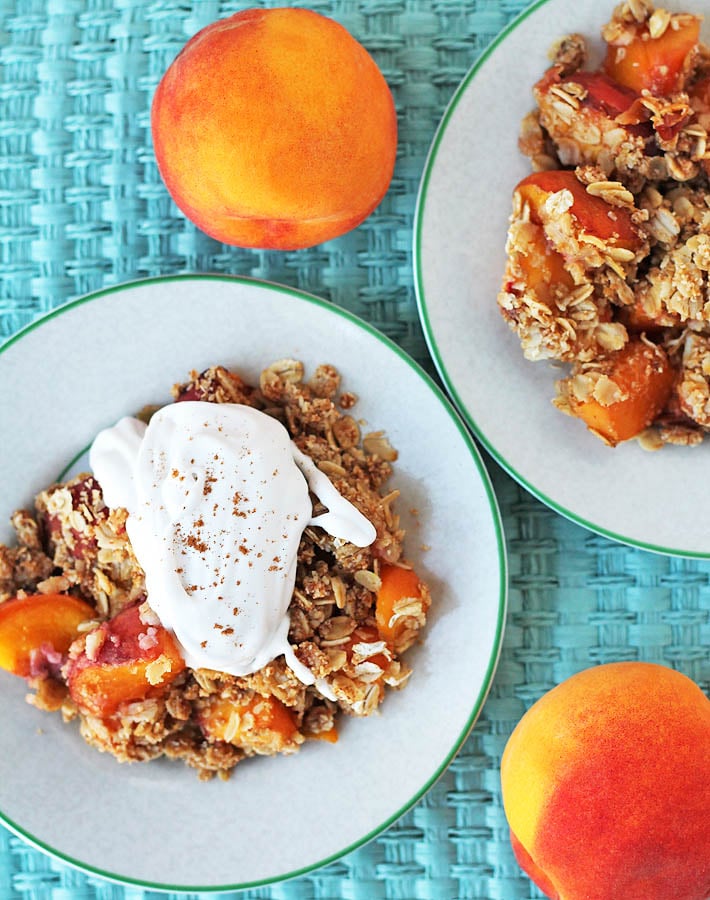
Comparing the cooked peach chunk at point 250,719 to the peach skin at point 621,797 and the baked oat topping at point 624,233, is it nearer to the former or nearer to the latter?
the peach skin at point 621,797

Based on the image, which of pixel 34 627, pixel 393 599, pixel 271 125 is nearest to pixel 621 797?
pixel 393 599

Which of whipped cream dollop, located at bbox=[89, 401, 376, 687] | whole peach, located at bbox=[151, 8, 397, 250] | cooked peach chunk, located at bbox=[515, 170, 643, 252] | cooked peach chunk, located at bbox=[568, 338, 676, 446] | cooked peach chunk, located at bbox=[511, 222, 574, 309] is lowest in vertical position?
whipped cream dollop, located at bbox=[89, 401, 376, 687]

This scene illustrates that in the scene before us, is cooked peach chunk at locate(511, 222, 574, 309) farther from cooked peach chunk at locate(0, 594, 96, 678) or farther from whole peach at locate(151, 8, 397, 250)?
cooked peach chunk at locate(0, 594, 96, 678)

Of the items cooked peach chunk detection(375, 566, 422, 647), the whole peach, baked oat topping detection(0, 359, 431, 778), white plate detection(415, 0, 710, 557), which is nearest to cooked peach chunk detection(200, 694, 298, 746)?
baked oat topping detection(0, 359, 431, 778)

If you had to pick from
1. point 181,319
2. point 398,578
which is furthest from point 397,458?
point 181,319

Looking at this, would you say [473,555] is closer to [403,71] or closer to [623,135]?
[623,135]

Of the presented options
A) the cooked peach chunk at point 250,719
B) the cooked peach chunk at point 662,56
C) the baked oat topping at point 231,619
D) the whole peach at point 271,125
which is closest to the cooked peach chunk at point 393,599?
the baked oat topping at point 231,619
